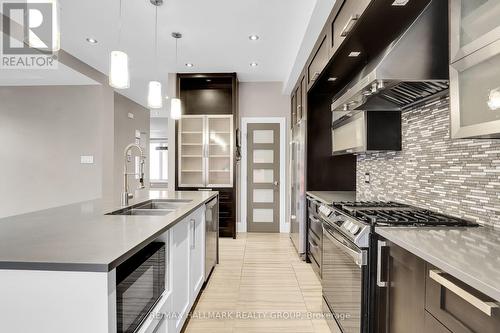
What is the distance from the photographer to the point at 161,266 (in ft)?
5.19

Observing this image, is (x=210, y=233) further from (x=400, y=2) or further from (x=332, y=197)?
(x=400, y=2)

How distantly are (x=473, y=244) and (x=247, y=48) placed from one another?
3.53 meters

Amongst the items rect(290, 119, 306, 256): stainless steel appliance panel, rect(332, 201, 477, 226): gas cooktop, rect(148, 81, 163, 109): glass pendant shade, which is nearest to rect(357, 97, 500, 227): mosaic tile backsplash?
rect(332, 201, 477, 226): gas cooktop

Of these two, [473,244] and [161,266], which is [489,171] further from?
[161,266]

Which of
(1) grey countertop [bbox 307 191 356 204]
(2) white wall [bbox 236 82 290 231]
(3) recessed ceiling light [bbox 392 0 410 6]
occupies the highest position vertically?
(2) white wall [bbox 236 82 290 231]

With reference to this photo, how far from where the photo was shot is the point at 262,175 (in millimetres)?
5363

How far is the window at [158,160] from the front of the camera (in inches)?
417

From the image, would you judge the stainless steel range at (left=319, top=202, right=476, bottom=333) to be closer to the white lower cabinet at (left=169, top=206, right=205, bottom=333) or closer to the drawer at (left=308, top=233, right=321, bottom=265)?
the drawer at (left=308, top=233, right=321, bottom=265)

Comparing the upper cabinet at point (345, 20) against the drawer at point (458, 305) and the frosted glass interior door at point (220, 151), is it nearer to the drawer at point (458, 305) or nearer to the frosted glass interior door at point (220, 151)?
the drawer at point (458, 305)

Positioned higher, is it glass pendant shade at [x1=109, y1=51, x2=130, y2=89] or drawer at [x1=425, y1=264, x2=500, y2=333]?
glass pendant shade at [x1=109, y1=51, x2=130, y2=89]

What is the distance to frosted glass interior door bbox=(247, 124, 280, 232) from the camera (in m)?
5.36

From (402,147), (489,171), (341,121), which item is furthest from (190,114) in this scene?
(489,171)

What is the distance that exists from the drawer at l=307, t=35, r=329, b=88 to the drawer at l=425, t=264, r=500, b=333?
201 cm

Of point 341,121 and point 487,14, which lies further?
point 341,121
